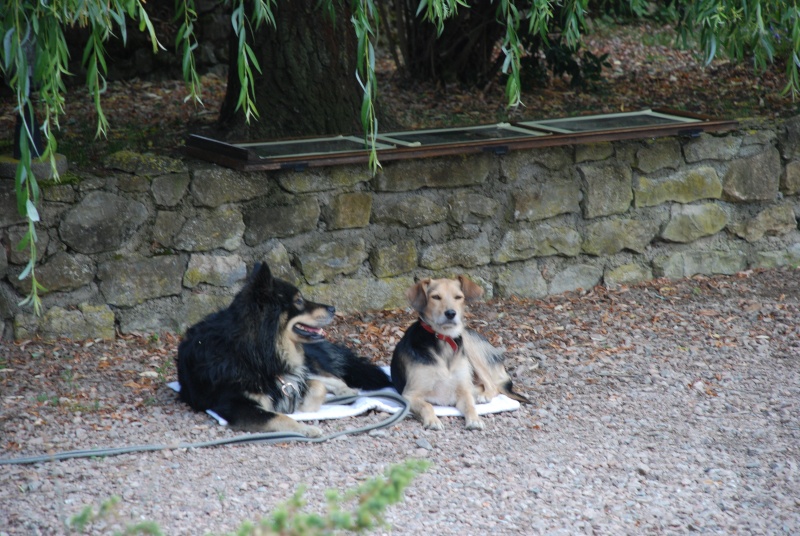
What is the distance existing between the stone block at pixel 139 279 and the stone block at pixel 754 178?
184 inches

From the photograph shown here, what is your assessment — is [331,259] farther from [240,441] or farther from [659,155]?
[659,155]

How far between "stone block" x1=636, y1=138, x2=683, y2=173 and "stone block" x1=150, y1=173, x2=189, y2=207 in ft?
12.2

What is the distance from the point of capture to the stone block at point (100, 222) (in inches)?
240

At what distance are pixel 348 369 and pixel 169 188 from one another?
184 cm

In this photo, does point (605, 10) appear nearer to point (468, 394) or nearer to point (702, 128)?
point (702, 128)

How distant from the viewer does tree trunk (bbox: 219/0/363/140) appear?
7402mm

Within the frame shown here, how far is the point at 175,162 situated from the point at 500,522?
11.8 ft

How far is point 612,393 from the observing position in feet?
18.4

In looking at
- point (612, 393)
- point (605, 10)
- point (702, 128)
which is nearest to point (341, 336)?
point (612, 393)

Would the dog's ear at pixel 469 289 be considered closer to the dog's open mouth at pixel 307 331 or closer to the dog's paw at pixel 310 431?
the dog's open mouth at pixel 307 331

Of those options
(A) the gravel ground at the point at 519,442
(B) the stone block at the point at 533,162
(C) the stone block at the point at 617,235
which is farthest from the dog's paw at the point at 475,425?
(C) the stone block at the point at 617,235

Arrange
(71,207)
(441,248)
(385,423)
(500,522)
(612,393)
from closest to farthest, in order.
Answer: (500,522) < (385,423) < (612,393) < (71,207) < (441,248)

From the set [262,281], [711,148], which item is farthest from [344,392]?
[711,148]

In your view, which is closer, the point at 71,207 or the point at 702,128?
the point at 71,207
